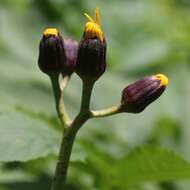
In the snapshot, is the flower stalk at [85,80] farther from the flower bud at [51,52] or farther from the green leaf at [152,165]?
the green leaf at [152,165]

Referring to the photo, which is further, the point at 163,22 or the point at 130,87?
the point at 163,22

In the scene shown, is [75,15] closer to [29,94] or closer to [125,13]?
[125,13]

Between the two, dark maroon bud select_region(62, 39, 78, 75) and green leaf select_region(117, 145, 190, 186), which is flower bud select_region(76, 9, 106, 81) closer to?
dark maroon bud select_region(62, 39, 78, 75)

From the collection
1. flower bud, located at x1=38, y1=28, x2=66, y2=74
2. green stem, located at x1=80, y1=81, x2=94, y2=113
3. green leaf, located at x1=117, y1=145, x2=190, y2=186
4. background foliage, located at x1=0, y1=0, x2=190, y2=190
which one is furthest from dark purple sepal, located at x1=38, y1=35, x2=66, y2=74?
green leaf, located at x1=117, y1=145, x2=190, y2=186

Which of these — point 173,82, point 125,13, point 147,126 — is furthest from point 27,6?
point 147,126

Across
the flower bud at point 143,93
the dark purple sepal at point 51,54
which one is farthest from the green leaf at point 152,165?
the dark purple sepal at point 51,54

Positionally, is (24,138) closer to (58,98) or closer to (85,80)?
(58,98)
